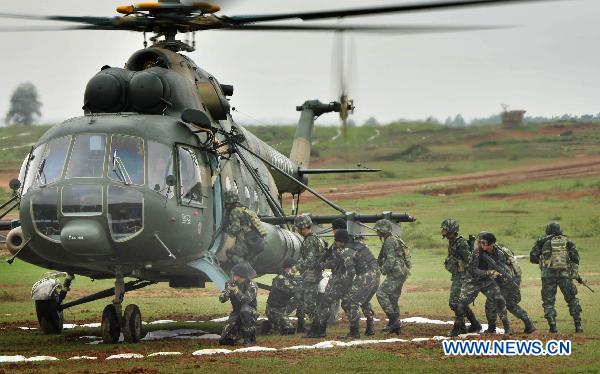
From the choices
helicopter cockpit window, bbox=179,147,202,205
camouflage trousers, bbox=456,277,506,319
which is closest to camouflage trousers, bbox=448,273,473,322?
camouflage trousers, bbox=456,277,506,319

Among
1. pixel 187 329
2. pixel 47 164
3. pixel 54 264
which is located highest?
pixel 47 164

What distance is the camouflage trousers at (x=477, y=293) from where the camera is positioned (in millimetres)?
18500

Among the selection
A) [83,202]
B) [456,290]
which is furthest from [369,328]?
[83,202]

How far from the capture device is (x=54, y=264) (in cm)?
A: 1814

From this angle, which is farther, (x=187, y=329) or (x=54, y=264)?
(x=187, y=329)

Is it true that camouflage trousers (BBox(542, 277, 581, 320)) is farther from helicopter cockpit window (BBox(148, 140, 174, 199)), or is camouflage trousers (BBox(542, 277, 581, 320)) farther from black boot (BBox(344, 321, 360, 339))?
helicopter cockpit window (BBox(148, 140, 174, 199))

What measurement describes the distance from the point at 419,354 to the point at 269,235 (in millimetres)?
4236

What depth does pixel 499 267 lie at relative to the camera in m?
18.7

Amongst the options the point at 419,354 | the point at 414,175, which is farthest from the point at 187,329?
the point at 414,175

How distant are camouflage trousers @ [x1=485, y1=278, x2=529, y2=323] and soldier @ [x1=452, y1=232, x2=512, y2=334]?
10 cm

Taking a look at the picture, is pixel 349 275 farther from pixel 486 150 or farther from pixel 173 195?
pixel 486 150

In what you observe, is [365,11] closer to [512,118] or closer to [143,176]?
[143,176]

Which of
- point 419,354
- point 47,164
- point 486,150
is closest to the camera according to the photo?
point 419,354

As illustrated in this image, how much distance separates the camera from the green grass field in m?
15.3
